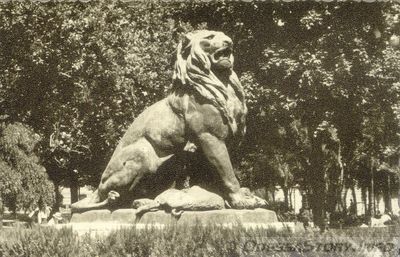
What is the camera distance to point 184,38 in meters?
9.24

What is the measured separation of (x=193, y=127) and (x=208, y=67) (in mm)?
838

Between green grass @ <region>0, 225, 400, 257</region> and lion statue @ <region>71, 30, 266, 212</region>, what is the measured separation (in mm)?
1593

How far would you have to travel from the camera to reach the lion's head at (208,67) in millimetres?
8734

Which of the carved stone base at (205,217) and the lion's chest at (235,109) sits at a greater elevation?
the lion's chest at (235,109)

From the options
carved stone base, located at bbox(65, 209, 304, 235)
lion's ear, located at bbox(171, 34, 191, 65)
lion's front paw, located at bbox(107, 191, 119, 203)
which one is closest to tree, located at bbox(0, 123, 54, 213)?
lion's front paw, located at bbox(107, 191, 119, 203)

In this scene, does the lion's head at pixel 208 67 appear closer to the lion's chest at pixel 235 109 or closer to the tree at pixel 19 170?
the lion's chest at pixel 235 109

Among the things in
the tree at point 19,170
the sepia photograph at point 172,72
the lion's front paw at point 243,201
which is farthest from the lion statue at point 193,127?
the tree at point 19,170

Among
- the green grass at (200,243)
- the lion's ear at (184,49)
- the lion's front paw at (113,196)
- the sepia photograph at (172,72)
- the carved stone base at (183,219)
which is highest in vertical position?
the sepia photograph at (172,72)

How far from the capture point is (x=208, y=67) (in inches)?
347

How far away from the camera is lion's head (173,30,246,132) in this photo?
8.73m

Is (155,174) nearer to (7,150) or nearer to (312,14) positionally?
(312,14)

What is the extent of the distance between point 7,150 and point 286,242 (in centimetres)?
2058

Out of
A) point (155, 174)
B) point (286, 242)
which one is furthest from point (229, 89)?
point (286, 242)

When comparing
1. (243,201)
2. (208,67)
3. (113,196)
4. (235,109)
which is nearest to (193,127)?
(235,109)
